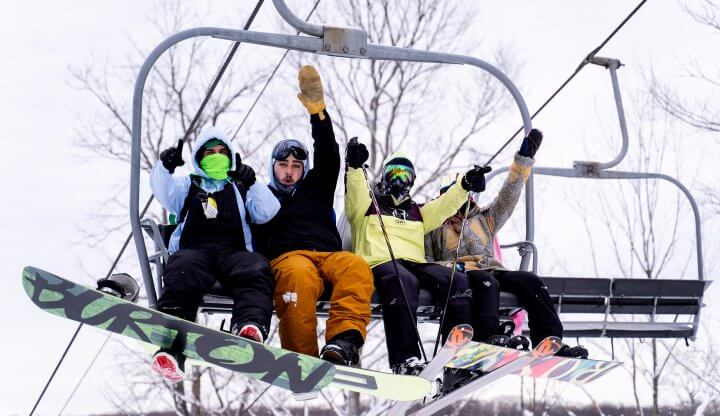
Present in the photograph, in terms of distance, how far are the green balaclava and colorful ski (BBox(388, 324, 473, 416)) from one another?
57.4 inches

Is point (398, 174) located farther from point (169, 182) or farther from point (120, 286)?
point (120, 286)

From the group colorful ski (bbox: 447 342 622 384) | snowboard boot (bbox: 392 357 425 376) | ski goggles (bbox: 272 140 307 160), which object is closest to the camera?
snowboard boot (bbox: 392 357 425 376)

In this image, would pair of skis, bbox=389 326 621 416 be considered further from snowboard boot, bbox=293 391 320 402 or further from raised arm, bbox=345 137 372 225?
raised arm, bbox=345 137 372 225

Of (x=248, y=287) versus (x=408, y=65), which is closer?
(x=248, y=287)

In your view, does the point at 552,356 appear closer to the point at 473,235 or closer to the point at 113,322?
the point at 473,235

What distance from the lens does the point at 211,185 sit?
4.67m

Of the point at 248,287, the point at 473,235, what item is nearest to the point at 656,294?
the point at 473,235

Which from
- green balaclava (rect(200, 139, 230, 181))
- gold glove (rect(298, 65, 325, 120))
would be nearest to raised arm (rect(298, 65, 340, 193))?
gold glove (rect(298, 65, 325, 120))

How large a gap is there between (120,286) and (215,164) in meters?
0.81

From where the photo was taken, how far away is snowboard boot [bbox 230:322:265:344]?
4000mm

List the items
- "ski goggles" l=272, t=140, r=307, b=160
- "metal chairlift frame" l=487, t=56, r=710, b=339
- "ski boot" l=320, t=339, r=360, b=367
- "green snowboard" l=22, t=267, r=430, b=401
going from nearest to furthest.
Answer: "green snowboard" l=22, t=267, r=430, b=401 < "ski boot" l=320, t=339, r=360, b=367 < "ski goggles" l=272, t=140, r=307, b=160 < "metal chairlift frame" l=487, t=56, r=710, b=339

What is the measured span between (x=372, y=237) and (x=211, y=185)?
0.94 metres

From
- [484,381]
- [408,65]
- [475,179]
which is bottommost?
[484,381]

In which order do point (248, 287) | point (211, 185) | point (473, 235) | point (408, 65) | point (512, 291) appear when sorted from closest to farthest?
1. point (248, 287)
2. point (211, 185)
3. point (512, 291)
4. point (473, 235)
5. point (408, 65)
